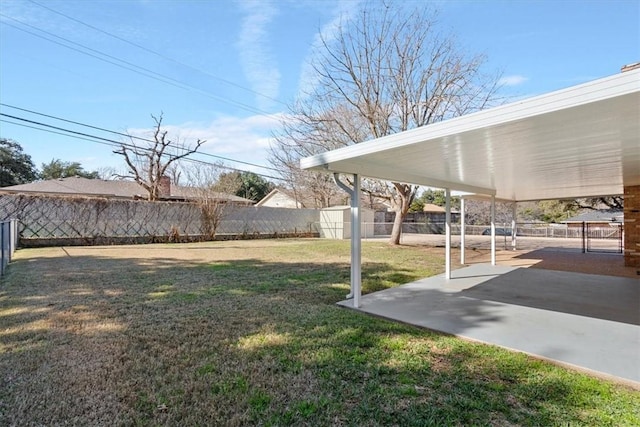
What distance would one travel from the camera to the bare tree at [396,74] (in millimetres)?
12469

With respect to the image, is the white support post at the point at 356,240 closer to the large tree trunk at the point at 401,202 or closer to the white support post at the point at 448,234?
the white support post at the point at 448,234

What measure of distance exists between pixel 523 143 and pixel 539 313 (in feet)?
7.84

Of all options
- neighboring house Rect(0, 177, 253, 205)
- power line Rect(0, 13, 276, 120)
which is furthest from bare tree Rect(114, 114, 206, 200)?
power line Rect(0, 13, 276, 120)

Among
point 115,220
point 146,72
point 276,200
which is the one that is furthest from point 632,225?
point 276,200

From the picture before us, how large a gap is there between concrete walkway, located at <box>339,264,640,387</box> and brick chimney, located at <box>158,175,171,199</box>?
64.2 ft

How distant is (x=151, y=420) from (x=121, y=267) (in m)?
6.80

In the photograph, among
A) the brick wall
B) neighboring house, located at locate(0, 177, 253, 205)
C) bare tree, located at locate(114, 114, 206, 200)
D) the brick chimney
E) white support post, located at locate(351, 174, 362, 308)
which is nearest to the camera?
white support post, located at locate(351, 174, 362, 308)

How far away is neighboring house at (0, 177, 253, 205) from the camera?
1884 centimetres

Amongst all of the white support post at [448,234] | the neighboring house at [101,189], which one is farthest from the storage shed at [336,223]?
the white support post at [448,234]

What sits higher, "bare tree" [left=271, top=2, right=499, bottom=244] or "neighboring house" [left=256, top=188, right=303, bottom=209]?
"bare tree" [left=271, top=2, right=499, bottom=244]

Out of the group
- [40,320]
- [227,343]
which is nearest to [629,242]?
[227,343]

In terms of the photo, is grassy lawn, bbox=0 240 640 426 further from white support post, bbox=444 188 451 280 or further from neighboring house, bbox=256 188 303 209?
neighboring house, bbox=256 188 303 209

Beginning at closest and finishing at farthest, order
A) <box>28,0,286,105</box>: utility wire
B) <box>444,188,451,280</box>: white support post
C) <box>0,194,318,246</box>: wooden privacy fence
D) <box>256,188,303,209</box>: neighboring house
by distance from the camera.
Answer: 1. <box>444,188,451,280</box>: white support post
2. <box>28,0,286,105</box>: utility wire
3. <box>0,194,318,246</box>: wooden privacy fence
4. <box>256,188,303,209</box>: neighboring house

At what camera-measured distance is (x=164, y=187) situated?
22359 millimetres
